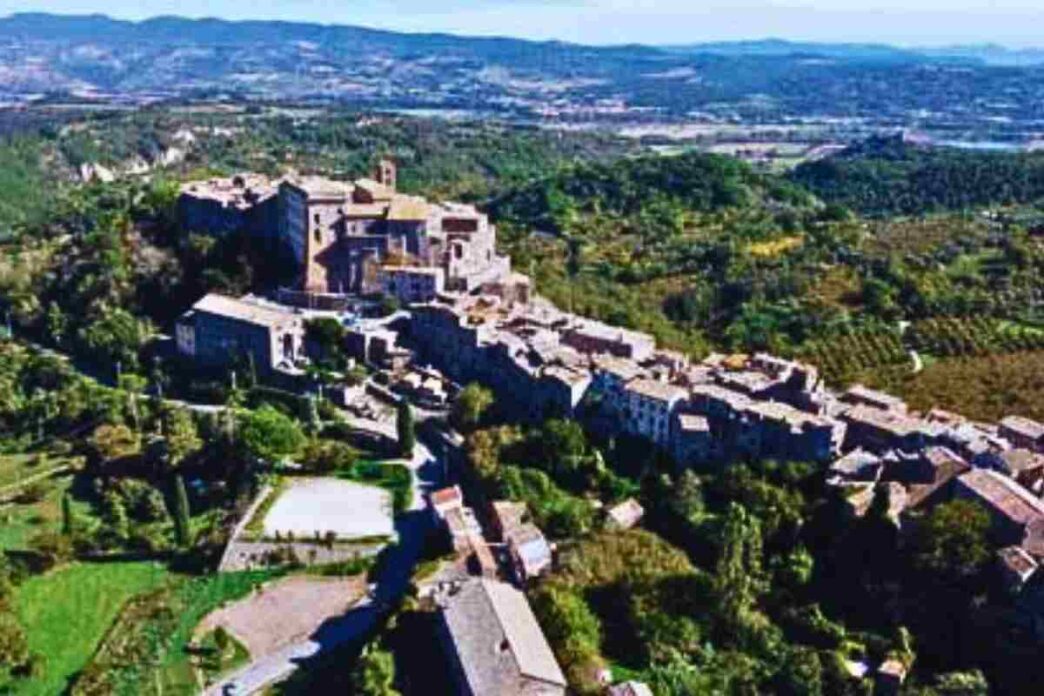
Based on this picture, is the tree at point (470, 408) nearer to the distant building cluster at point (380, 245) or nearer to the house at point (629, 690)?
the distant building cluster at point (380, 245)

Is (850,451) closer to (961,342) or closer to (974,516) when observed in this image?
(974,516)

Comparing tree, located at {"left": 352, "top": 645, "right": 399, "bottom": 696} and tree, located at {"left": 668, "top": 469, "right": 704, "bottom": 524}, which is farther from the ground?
tree, located at {"left": 668, "top": 469, "right": 704, "bottom": 524}

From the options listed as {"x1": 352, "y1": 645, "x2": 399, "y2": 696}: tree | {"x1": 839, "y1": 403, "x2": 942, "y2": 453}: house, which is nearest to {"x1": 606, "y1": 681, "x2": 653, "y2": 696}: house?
{"x1": 352, "y1": 645, "x2": 399, "y2": 696}: tree

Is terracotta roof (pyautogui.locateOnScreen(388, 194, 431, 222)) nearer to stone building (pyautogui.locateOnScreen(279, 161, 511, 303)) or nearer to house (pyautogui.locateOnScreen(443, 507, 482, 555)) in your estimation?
stone building (pyautogui.locateOnScreen(279, 161, 511, 303))

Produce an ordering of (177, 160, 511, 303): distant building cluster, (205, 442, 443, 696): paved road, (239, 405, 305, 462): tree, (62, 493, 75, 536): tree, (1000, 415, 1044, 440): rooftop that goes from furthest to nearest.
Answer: (177, 160, 511, 303): distant building cluster, (239, 405, 305, 462): tree, (62, 493, 75, 536): tree, (1000, 415, 1044, 440): rooftop, (205, 442, 443, 696): paved road

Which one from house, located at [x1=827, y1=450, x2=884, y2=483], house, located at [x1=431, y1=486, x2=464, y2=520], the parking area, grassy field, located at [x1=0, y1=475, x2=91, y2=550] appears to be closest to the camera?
the parking area

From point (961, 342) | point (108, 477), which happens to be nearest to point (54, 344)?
point (108, 477)

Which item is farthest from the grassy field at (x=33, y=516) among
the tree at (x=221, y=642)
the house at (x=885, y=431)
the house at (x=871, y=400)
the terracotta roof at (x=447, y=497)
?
the house at (x=871, y=400)
